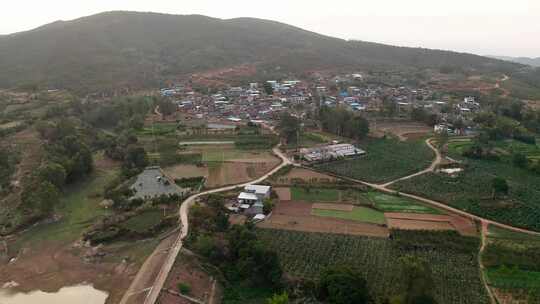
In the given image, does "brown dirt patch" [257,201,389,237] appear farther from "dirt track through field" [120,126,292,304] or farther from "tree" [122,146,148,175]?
"tree" [122,146,148,175]

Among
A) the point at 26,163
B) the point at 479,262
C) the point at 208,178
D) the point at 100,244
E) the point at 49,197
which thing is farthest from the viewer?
the point at 26,163

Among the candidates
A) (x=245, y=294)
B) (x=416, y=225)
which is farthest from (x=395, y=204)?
(x=245, y=294)

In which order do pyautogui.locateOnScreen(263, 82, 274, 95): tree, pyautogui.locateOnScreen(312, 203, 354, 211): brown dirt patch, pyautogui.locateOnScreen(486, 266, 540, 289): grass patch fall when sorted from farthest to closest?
pyautogui.locateOnScreen(263, 82, 274, 95): tree → pyautogui.locateOnScreen(312, 203, 354, 211): brown dirt patch → pyautogui.locateOnScreen(486, 266, 540, 289): grass patch

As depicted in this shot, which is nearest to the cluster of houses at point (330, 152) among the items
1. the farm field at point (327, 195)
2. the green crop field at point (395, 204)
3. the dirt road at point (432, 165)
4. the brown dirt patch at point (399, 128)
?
the dirt road at point (432, 165)

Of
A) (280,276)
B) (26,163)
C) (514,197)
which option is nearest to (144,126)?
(26,163)

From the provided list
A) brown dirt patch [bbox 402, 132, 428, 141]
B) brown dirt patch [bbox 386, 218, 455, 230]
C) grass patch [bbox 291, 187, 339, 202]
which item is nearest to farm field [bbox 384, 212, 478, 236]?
brown dirt patch [bbox 386, 218, 455, 230]

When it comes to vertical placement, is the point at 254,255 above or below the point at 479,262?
above

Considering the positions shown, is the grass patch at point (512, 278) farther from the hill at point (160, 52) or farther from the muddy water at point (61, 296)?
the hill at point (160, 52)

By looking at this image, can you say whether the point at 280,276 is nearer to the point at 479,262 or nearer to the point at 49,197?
the point at 479,262
